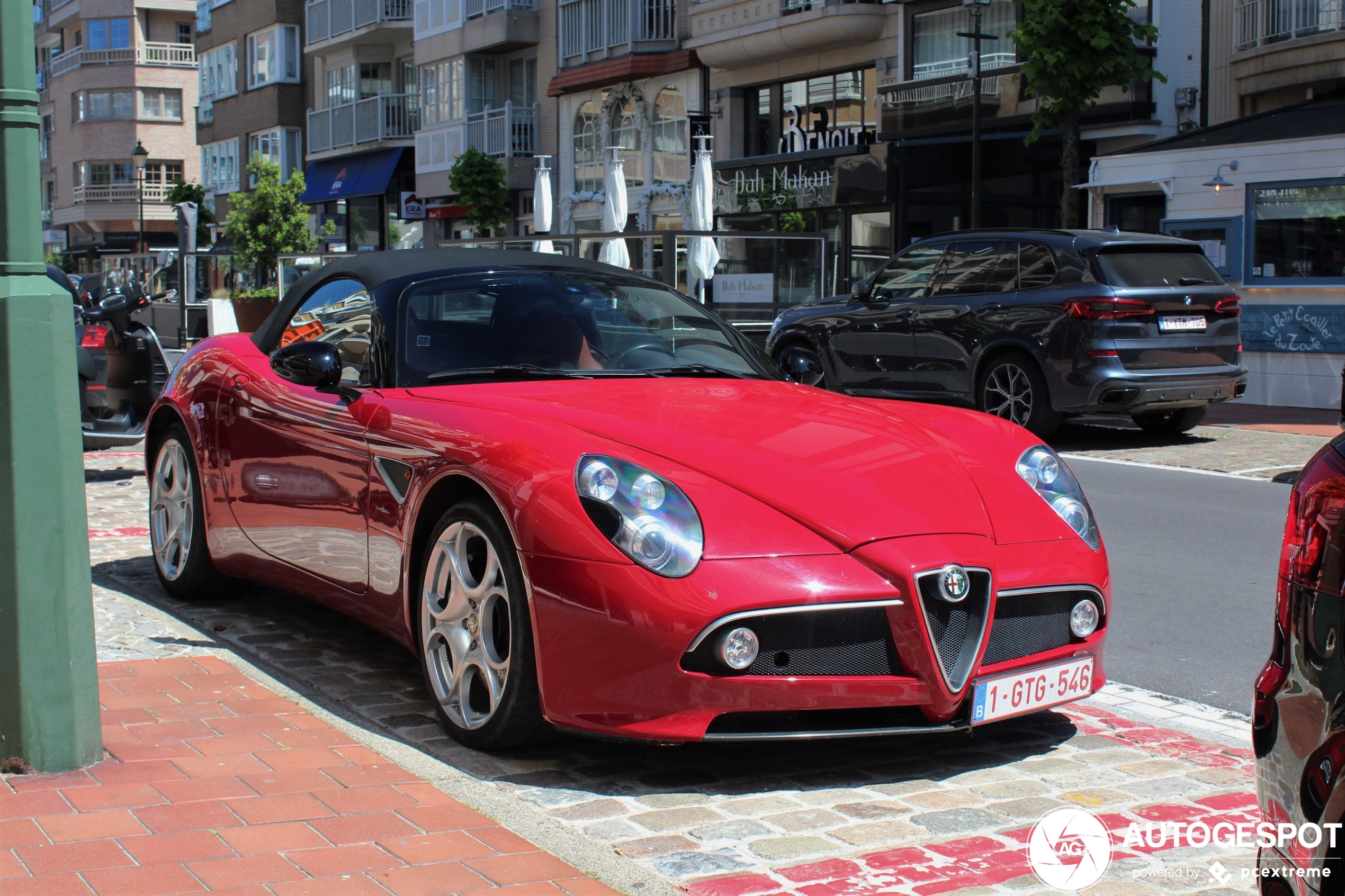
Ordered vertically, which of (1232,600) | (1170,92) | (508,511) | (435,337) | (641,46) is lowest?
(1232,600)

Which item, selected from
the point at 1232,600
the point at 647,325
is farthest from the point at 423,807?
the point at 1232,600

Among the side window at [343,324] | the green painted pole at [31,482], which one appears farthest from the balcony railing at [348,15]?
the green painted pole at [31,482]

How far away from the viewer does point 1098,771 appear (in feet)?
14.0

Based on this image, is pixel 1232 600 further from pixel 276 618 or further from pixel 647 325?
pixel 276 618

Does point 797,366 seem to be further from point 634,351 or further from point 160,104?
point 160,104

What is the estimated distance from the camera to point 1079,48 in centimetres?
2016

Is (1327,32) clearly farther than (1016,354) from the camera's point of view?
Yes

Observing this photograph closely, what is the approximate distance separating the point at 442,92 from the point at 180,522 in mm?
35462

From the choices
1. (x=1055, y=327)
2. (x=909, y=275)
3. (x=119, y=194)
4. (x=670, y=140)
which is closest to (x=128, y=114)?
(x=119, y=194)

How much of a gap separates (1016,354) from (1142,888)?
1051cm

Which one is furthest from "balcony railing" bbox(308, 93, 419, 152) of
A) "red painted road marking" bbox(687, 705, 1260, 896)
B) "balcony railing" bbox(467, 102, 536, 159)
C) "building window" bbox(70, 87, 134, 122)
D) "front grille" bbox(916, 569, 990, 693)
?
"red painted road marking" bbox(687, 705, 1260, 896)

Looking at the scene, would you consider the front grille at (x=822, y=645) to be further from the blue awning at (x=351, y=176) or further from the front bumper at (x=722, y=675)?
the blue awning at (x=351, y=176)

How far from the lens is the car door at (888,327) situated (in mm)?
14383

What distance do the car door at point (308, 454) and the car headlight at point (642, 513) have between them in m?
1.18
